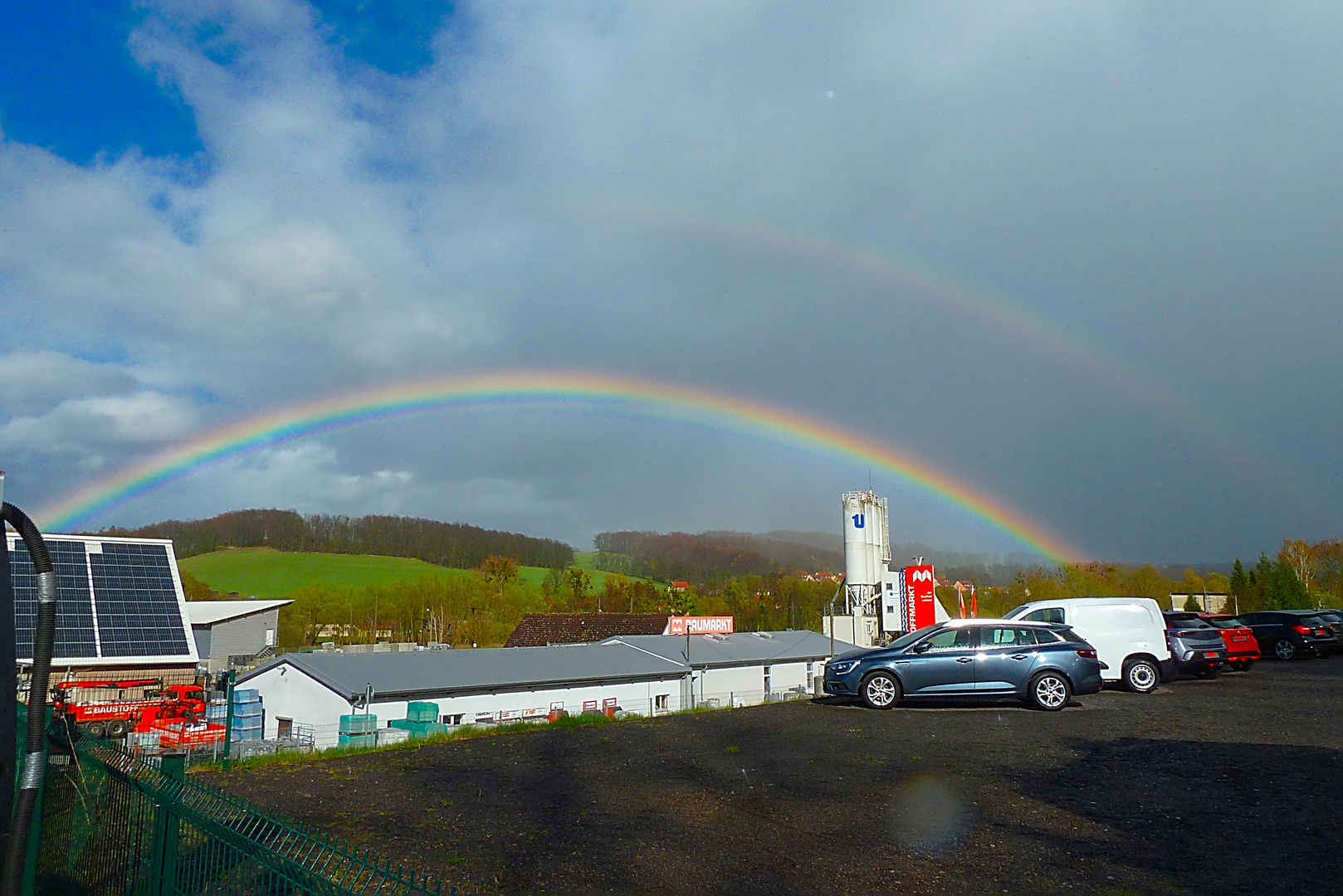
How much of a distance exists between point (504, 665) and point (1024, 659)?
28.7 metres

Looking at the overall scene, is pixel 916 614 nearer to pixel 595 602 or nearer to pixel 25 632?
pixel 25 632

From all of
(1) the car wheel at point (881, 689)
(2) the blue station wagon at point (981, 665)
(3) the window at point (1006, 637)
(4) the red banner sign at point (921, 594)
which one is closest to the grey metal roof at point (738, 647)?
(4) the red banner sign at point (921, 594)

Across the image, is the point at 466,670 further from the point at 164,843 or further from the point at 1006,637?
the point at 164,843

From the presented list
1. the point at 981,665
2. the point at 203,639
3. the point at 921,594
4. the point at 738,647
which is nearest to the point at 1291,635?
the point at 921,594

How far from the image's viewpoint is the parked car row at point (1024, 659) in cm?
1563

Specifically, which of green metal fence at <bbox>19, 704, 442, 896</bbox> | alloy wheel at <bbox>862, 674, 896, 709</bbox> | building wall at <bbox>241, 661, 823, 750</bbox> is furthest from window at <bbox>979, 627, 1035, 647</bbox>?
building wall at <bbox>241, 661, 823, 750</bbox>

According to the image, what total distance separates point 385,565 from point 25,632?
12358cm

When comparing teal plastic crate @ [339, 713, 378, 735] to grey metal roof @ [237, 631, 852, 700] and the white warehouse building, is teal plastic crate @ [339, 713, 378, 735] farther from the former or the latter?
grey metal roof @ [237, 631, 852, 700]

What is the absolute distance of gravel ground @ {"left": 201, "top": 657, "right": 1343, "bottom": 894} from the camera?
20.8 ft

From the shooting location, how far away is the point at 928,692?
16031mm

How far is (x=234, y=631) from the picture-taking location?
6644cm

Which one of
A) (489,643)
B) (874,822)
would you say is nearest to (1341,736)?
(874,822)

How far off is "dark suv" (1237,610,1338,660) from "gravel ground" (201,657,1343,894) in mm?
17490

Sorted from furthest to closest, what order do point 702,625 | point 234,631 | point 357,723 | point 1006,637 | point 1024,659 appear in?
point 702,625, point 234,631, point 357,723, point 1006,637, point 1024,659
